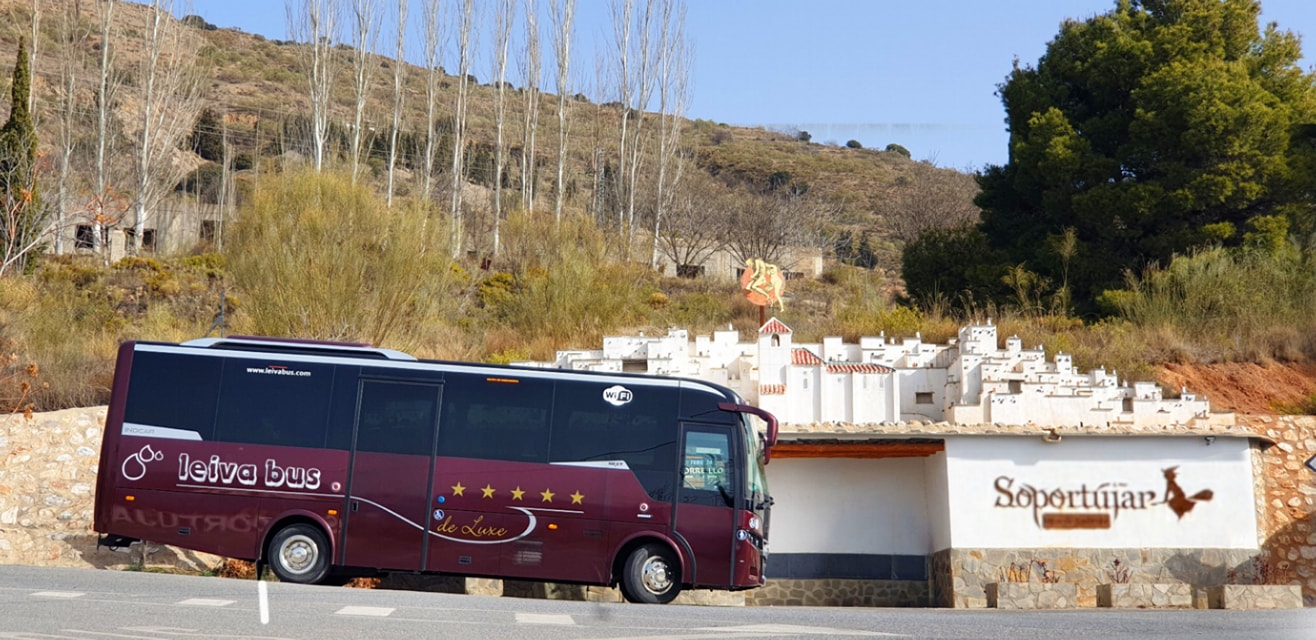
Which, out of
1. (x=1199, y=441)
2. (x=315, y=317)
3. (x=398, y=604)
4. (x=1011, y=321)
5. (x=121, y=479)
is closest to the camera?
(x=398, y=604)

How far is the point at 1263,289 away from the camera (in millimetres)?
37438

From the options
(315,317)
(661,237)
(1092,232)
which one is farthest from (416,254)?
(661,237)

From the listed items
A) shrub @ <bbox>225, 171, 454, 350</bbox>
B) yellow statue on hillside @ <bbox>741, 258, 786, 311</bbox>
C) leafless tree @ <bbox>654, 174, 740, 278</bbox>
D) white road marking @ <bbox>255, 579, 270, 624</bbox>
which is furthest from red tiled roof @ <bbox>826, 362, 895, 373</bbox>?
leafless tree @ <bbox>654, 174, 740, 278</bbox>

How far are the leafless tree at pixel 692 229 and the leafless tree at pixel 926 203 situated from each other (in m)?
9.83

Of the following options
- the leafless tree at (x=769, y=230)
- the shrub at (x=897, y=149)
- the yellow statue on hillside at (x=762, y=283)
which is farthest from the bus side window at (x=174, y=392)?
the shrub at (x=897, y=149)

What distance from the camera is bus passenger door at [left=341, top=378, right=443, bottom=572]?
17.1 m

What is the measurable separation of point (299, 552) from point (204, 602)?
16.2ft

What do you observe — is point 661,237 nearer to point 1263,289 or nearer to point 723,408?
point 1263,289

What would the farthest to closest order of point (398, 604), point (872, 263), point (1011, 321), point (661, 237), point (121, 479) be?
1. point (872, 263)
2. point (661, 237)
3. point (1011, 321)
4. point (121, 479)
5. point (398, 604)

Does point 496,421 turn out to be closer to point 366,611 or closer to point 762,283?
point 366,611

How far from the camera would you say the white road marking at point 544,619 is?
1177 cm

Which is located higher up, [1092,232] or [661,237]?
[661,237]

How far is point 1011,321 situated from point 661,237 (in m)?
27.3

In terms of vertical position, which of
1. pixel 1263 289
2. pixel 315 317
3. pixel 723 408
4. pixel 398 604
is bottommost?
pixel 398 604
